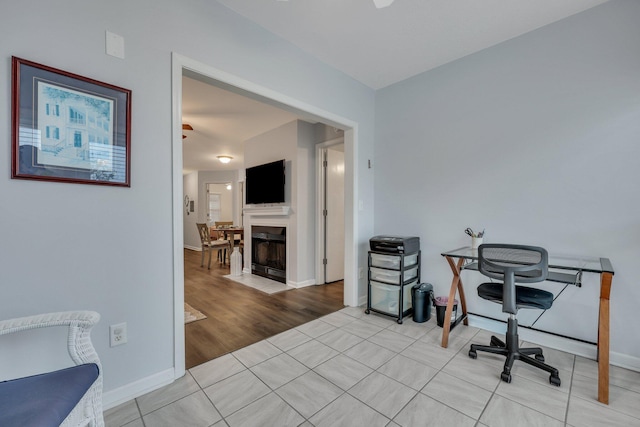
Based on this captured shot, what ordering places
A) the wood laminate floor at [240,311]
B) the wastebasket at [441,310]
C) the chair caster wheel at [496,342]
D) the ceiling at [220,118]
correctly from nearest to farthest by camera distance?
the chair caster wheel at [496,342] → the wood laminate floor at [240,311] → the wastebasket at [441,310] → the ceiling at [220,118]

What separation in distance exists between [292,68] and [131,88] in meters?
1.35

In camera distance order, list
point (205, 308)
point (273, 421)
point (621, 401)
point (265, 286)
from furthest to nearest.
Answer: point (265, 286) → point (205, 308) → point (621, 401) → point (273, 421)

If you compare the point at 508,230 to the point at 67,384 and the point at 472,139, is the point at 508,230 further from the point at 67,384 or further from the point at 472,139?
the point at 67,384

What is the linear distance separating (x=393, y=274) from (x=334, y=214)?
173cm

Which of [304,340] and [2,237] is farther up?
[2,237]

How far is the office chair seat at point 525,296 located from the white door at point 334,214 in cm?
246

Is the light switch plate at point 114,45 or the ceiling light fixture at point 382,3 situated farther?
the ceiling light fixture at point 382,3

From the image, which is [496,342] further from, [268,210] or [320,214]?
[268,210]

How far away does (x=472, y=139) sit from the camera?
2578 millimetres

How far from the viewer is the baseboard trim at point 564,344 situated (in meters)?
1.90

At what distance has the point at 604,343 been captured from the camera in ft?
5.20

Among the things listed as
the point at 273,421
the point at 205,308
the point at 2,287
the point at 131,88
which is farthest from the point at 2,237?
the point at 205,308

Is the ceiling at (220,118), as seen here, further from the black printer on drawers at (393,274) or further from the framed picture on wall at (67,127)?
the black printer on drawers at (393,274)

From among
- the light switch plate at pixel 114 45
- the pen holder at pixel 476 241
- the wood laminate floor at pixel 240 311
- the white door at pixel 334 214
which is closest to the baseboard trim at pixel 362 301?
the wood laminate floor at pixel 240 311
